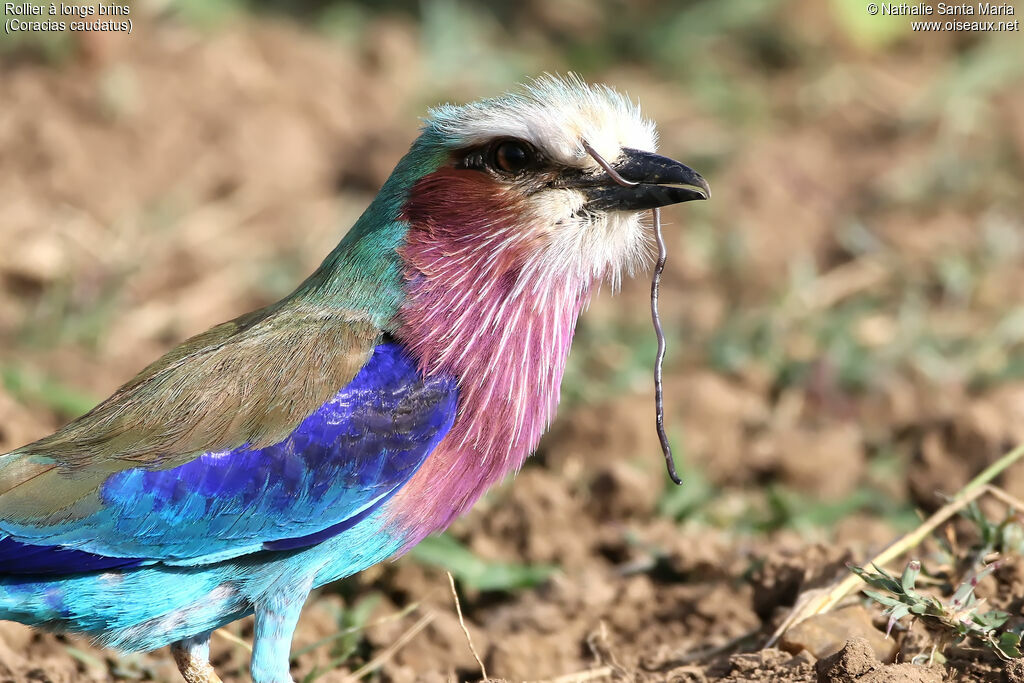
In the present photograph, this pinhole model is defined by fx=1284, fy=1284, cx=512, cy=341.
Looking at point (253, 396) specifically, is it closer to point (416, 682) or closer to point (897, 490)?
point (416, 682)

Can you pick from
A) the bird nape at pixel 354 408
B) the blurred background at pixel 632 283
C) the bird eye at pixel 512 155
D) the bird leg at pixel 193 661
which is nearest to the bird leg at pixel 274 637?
the bird nape at pixel 354 408

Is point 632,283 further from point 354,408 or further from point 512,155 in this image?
Result: point 354,408

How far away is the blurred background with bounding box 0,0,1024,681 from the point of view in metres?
4.31

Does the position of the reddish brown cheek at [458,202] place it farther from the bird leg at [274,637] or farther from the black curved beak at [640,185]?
the bird leg at [274,637]

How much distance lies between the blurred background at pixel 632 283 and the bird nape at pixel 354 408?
530 mm

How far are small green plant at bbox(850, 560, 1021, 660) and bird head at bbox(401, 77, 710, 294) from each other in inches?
45.1

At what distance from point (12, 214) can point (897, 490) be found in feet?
14.9

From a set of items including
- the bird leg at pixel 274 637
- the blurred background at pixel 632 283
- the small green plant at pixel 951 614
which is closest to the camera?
the small green plant at pixel 951 614

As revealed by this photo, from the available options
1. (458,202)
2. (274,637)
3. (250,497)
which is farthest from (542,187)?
(274,637)

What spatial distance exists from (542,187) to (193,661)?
166 centimetres

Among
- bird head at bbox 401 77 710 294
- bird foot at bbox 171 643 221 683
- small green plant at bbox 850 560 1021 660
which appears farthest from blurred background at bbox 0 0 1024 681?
bird head at bbox 401 77 710 294

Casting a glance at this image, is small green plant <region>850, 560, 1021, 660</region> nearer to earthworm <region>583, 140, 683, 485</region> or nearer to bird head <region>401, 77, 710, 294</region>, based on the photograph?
earthworm <region>583, 140, 683, 485</region>

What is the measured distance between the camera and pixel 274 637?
336cm

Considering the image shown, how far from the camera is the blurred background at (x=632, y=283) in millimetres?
4312
